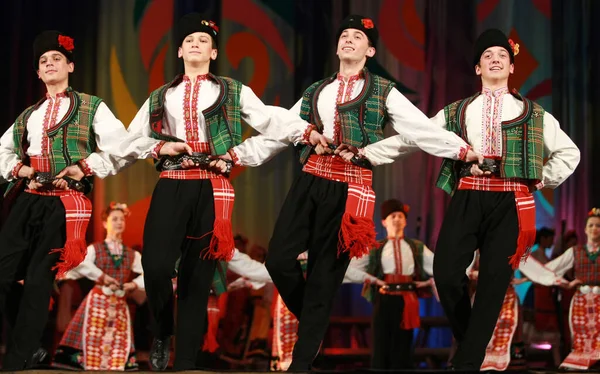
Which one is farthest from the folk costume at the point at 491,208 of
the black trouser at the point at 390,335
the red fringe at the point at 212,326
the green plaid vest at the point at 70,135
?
the red fringe at the point at 212,326

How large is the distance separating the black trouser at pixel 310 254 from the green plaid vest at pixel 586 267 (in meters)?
3.66

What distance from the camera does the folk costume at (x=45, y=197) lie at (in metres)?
4.83

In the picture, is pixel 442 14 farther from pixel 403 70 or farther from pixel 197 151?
pixel 197 151

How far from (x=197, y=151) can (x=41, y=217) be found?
85 cm

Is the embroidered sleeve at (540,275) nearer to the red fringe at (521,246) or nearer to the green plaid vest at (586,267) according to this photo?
the green plaid vest at (586,267)

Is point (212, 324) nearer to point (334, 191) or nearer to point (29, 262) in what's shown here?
point (29, 262)

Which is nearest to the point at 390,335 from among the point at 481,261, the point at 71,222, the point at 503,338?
the point at 503,338

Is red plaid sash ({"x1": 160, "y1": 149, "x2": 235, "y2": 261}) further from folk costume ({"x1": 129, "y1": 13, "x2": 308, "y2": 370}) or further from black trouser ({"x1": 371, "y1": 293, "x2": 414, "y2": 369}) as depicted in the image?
black trouser ({"x1": 371, "y1": 293, "x2": 414, "y2": 369})

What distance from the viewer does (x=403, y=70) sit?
930 centimetres

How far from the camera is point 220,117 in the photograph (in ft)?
15.8

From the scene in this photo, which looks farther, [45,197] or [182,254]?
[45,197]

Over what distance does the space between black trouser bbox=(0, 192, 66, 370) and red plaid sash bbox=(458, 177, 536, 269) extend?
1.98 metres

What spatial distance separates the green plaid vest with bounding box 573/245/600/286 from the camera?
25.6 feet

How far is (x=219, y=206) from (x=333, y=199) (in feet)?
1.74
